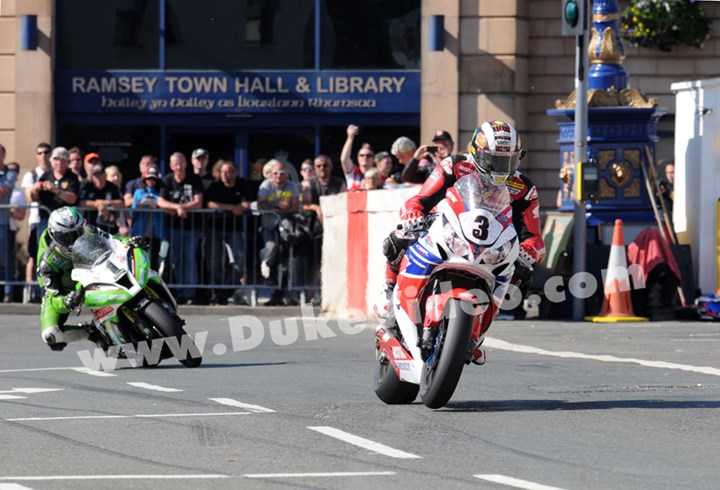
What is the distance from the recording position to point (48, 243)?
13.8 m

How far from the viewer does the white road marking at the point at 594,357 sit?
1274cm

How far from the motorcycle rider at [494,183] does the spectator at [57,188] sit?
34.2ft

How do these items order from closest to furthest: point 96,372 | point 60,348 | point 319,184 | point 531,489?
point 531,489
point 96,372
point 60,348
point 319,184

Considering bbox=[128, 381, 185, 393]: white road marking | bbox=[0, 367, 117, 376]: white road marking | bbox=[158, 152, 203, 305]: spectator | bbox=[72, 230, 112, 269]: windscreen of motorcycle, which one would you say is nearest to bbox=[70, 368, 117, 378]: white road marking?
bbox=[0, 367, 117, 376]: white road marking

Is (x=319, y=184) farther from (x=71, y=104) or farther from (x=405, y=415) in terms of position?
(x=405, y=415)

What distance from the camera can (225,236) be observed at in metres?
19.9

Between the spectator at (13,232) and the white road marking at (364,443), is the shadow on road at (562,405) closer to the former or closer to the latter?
the white road marking at (364,443)

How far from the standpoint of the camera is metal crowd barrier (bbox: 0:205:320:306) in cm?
1977

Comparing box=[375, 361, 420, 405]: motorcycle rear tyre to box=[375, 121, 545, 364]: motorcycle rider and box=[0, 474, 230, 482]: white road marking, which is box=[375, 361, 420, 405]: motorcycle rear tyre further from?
box=[0, 474, 230, 482]: white road marking

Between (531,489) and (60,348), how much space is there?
24.6 feet

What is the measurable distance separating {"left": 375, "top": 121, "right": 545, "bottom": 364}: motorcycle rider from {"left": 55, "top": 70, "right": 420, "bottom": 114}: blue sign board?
15644 millimetres

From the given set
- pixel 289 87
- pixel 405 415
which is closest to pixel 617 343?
pixel 405 415

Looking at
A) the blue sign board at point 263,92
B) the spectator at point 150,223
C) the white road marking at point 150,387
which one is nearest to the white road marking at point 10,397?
the white road marking at point 150,387

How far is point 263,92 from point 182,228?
6.29 meters
